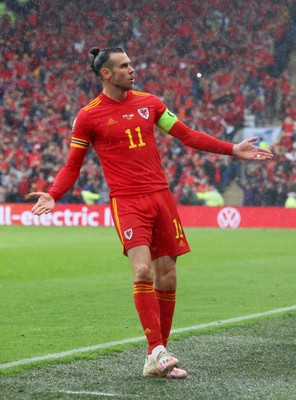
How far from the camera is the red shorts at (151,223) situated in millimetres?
5891

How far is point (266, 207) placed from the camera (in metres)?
25.6

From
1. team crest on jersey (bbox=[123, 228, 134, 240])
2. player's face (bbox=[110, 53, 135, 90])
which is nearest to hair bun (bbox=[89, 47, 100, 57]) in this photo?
player's face (bbox=[110, 53, 135, 90])

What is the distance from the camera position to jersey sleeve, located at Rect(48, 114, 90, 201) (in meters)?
6.03

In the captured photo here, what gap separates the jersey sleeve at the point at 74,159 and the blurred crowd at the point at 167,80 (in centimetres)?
2121

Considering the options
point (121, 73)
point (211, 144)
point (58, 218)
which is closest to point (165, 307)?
point (211, 144)

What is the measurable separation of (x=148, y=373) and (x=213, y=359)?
2.60 ft

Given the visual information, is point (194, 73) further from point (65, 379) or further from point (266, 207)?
point (65, 379)

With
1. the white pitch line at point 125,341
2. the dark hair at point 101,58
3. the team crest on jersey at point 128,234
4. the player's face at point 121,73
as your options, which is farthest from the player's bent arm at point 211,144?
the white pitch line at point 125,341

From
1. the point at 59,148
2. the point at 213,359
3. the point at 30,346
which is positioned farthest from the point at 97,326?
the point at 59,148

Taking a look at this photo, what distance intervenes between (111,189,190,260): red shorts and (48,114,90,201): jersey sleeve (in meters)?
0.30

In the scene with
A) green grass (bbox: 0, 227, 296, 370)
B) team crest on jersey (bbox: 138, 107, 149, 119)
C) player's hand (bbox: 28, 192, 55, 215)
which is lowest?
green grass (bbox: 0, 227, 296, 370)

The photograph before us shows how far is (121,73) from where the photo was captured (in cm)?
606

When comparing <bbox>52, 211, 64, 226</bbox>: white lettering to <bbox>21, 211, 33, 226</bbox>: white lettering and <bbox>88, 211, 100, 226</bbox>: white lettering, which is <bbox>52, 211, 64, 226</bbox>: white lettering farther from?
<bbox>88, 211, 100, 226</bbox>: white lettering

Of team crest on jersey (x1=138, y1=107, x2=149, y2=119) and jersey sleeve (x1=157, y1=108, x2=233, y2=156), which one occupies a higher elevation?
team crest on jersey (x1=138, y1=107, x2=149, y2=119)
